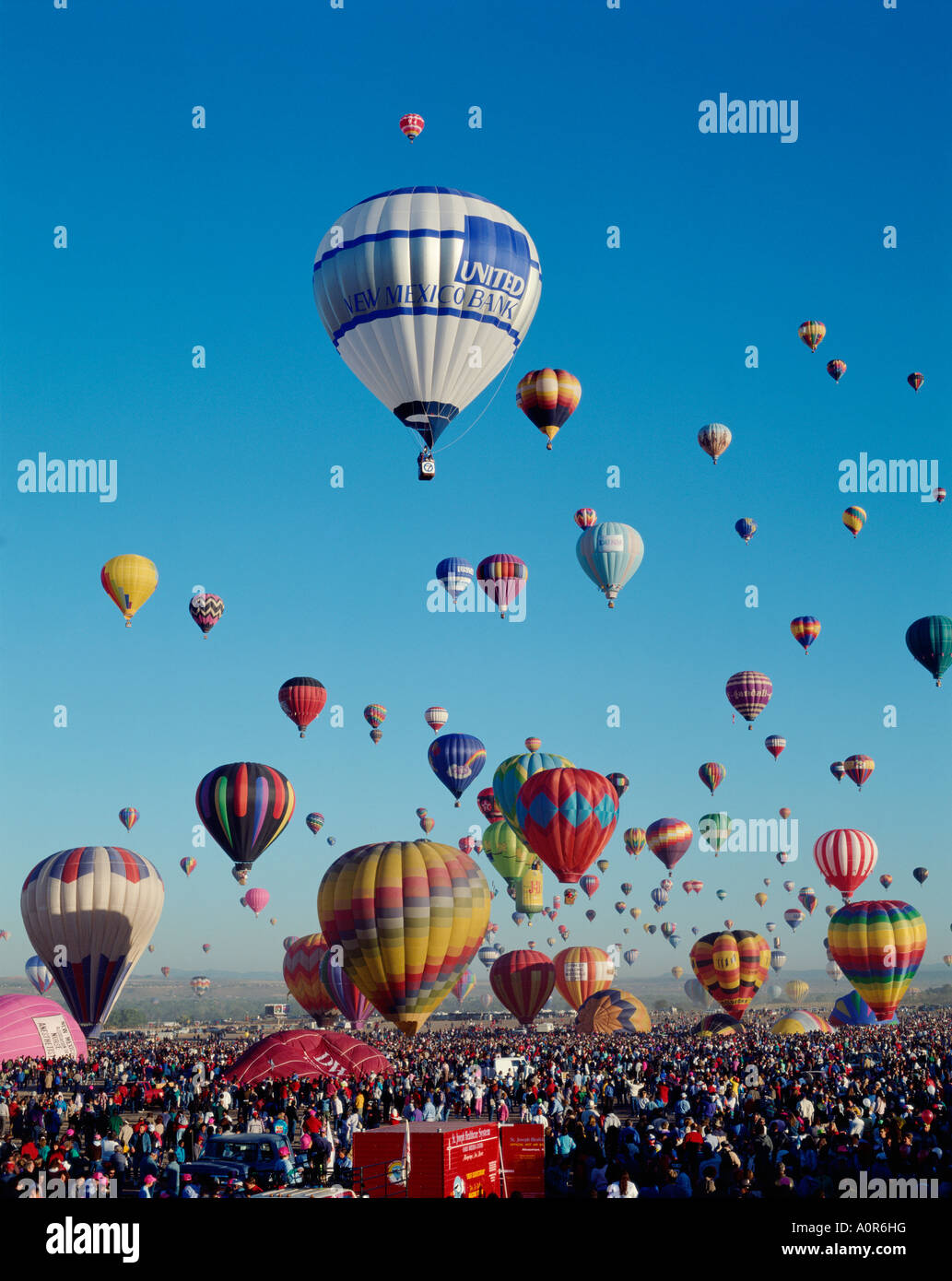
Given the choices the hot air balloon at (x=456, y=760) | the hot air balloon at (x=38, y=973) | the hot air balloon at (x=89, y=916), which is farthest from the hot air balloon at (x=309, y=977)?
the hot air balloon at (x=38, y=973)

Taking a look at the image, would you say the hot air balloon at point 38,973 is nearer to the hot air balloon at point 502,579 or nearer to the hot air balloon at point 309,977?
the hot air balloon at point 309,977

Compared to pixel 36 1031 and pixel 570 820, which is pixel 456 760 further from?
pixel 36 1031

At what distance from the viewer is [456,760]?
54062mm

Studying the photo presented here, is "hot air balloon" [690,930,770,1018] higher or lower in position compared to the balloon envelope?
lower

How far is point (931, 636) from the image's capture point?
5050cm

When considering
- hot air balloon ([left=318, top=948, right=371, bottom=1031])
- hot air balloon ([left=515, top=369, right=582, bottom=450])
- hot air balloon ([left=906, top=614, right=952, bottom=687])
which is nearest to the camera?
hot air balloon ([left=515, top=369, right=582, bottom=450])

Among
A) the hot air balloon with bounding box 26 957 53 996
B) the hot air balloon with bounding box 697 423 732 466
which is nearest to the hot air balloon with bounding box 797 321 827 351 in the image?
the hot air balloon with bounding box 697 423 732 466

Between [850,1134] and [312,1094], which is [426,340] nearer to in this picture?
[312,1094]

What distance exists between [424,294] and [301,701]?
1004 inches

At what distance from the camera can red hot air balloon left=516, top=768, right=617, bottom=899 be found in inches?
1690

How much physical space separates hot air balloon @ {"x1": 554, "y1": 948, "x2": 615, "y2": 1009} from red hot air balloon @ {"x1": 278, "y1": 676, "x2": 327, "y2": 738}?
60.8 feet

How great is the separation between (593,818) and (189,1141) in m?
24.3

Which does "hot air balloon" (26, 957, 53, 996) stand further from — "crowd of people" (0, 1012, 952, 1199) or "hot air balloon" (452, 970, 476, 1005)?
"crowd of people" (0, 1012, 952, 1199)
